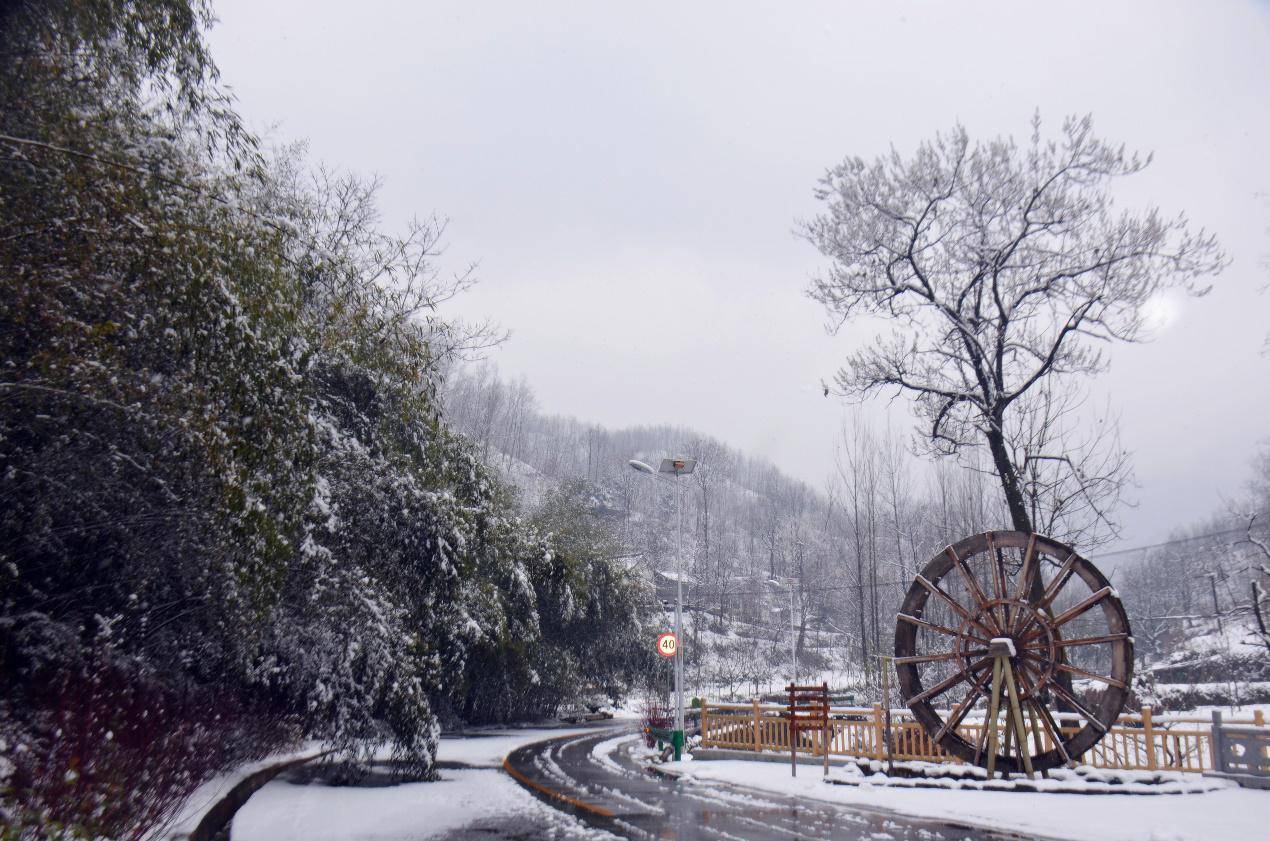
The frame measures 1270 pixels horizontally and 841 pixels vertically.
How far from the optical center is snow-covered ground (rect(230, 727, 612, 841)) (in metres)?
→ 9.69

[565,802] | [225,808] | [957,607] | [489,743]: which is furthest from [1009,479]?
[489,743]

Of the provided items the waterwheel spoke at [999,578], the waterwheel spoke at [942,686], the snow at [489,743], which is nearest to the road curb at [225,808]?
the snow at [489,743]

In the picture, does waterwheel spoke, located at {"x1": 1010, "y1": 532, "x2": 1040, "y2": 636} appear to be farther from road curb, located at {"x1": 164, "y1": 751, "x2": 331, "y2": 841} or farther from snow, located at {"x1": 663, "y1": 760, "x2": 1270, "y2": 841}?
road curb, located at {"x1": 164, "y1": 751, "x2": 331, "y2": 841}

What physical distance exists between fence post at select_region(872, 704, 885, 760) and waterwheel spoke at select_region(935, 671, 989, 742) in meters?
1.48

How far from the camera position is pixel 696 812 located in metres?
11.5

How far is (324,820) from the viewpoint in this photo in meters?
10.6

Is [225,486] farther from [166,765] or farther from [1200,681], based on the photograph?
[1200,681]

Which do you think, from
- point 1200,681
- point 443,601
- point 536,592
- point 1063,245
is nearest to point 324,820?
point 443,601

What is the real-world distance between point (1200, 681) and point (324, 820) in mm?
51737

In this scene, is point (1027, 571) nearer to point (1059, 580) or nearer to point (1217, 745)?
point (1059, 580)

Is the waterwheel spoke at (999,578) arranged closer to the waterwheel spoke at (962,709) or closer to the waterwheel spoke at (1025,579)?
the waterwheel spoke at (1025,579)

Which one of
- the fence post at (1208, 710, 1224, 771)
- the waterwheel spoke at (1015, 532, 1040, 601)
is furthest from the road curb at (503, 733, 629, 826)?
the fence post at (1208, 710, 1224, 771)

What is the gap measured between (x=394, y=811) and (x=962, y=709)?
1068 cm

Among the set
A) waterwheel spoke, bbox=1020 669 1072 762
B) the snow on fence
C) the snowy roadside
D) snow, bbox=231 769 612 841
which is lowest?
snow, bbox=231 769 612 841
